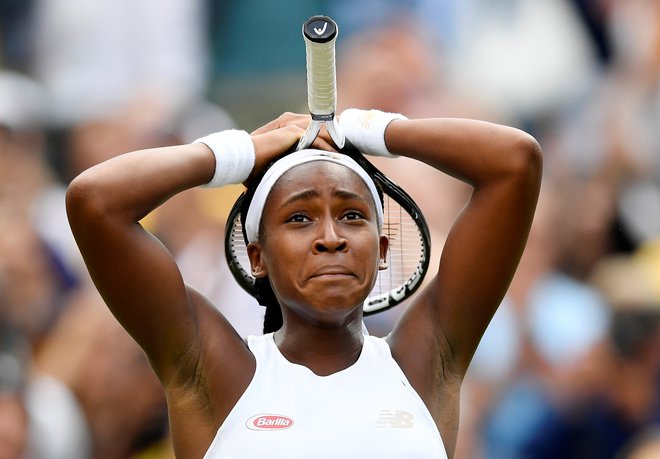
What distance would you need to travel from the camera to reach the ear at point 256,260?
10.7 ft

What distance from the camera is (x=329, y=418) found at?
2949mm

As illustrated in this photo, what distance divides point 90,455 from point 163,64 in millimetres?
2238

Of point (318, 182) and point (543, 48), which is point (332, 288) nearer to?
point (318, 182)

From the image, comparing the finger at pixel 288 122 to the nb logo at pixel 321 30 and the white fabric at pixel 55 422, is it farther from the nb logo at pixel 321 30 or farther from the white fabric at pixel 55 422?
the white fabric at pixel 55 422

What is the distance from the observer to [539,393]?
574 centimetres

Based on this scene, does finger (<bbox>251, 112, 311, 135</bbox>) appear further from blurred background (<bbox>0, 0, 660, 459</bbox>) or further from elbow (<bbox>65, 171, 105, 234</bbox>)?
blurred background (<bbox>0, 0, 660, 459</bbox>)

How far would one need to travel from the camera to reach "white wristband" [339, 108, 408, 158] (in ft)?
10.6

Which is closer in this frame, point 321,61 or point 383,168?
point 321,61

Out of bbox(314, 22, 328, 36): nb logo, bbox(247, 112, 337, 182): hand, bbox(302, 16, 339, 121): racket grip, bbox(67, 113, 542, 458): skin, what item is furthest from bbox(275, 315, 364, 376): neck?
bbox(314, 22, 328, 36): nb logo

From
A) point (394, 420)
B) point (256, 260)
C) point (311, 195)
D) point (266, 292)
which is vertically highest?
point (311, 195)

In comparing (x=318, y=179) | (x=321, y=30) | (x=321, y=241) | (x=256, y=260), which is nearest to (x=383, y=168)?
(x=256, y=260)

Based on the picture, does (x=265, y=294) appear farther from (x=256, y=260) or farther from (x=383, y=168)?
(x=383, y=168)

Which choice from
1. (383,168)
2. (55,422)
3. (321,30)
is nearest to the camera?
(321,30)

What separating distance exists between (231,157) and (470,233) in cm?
65
